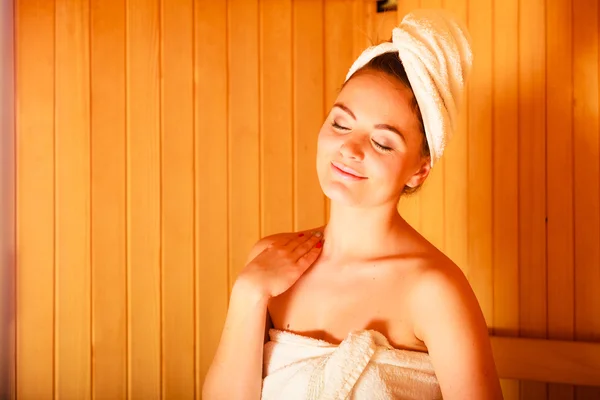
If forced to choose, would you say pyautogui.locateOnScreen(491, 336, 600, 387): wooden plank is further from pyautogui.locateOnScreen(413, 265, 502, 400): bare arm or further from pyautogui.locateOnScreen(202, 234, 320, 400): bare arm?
A: pyautogui.locateOnScreen(202, 234, 320, 400): bare arm

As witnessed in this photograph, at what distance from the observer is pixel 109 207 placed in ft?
6.36

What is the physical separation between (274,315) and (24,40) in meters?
1.13

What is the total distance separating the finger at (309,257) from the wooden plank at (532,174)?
0.74 m

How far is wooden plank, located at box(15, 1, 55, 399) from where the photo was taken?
6.23 ft

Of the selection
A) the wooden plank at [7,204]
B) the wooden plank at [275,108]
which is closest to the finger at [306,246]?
the wooden plank at [275,108]

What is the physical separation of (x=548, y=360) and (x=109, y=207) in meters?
1.32

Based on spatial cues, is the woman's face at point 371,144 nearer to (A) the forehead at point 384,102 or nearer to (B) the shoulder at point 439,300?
(A) the forehead at point 384,102

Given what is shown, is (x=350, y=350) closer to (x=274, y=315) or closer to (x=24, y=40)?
(x=274, y=315)

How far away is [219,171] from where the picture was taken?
6.49 feet

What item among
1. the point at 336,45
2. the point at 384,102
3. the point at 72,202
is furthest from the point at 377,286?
the point at 72,202

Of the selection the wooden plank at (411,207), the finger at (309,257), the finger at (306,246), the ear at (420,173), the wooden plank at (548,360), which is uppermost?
the ear at (420,173)

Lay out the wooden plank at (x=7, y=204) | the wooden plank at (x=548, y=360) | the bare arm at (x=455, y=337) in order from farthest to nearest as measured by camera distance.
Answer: the wooden plank at (x=7, y=204)
the wooden plank at (x=548, y=360)
the bare arm at (x=455, y=337)

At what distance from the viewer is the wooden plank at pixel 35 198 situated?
6.23 feet

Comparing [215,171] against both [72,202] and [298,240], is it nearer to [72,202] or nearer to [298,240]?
[72,202]
